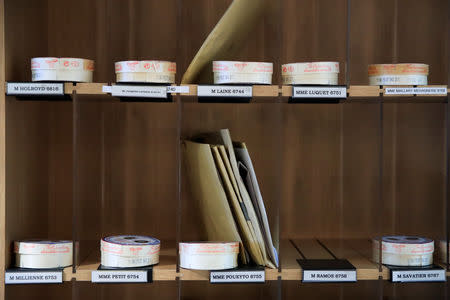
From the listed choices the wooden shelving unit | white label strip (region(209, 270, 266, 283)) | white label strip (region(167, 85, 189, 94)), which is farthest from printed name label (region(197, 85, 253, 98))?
white label strip (region(209, 270, 266, 283))

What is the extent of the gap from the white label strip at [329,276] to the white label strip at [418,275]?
0.14 meters

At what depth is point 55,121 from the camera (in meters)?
2.42

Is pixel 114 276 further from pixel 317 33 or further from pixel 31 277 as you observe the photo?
pixel 317 33

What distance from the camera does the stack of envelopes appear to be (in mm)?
1987

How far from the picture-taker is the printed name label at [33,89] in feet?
6.25

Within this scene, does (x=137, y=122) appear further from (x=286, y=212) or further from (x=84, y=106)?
(x=286, y=212)

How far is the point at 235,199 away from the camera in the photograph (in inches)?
78.2

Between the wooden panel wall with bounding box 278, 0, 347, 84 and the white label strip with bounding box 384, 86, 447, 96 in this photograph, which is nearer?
the white label strip with bounding box 384, 86, 447, 96

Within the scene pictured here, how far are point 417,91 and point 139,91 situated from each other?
36.7 inches

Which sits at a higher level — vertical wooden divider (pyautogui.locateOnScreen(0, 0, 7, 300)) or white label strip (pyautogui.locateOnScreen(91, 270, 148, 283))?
vertical wooden divider (pyautogui.locateOnScreen(0, 0, 7, 300))

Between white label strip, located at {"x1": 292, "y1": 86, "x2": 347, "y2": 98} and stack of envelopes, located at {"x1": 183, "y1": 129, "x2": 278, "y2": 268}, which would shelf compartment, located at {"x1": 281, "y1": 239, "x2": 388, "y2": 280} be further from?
white label strip, located at {"x1": 292, "y1": 86, "x2": 347, "y2": 98}

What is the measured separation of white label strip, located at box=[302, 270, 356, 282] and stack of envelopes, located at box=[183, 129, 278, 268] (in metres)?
0.12

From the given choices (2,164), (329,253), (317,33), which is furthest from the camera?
(317,33)

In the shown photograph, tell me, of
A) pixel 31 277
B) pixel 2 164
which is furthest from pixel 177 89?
pixel 31 277
